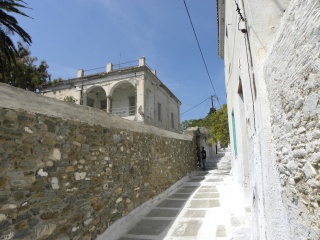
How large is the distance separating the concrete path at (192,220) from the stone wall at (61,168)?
467mm

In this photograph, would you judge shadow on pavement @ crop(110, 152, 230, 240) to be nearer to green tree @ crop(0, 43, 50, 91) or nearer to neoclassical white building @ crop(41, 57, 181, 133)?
neoclassical white building @ crop(41, 57, 181, 133)

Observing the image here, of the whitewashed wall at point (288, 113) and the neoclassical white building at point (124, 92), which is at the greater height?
the neoclassical white building at point (124, 92)

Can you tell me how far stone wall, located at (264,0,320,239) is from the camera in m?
1.59

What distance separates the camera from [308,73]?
163 centimetres

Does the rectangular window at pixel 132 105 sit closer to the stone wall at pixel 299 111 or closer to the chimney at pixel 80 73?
the chimney at pixel 80 73

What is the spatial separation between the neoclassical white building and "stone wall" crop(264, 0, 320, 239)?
13.9 meters

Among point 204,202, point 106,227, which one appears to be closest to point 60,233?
point 106,227

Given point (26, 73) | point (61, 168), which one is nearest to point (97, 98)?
point (26, 73)

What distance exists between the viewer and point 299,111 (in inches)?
73.5

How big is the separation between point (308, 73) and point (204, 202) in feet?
19.2

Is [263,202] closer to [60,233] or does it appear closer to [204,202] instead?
[60,233]

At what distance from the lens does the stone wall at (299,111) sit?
1587mm

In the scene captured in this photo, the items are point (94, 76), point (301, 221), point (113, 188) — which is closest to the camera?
point (301, 221)

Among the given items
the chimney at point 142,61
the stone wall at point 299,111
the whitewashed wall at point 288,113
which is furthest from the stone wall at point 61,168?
the chimney at point 142,61
